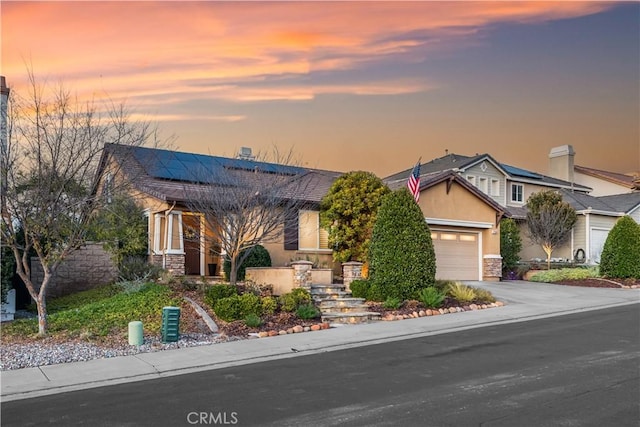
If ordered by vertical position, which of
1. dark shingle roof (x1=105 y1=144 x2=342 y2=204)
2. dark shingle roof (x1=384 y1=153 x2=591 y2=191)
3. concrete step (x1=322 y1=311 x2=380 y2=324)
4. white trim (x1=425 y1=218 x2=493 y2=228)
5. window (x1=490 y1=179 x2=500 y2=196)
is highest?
dark shingle roof (x1=384 y1=153 x2=591 y2=191)

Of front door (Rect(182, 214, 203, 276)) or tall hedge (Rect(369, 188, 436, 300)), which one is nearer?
tall hedge (Rect(369, 188, 436, 300))

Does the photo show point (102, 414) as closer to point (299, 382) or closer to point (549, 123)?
point (299, 382)

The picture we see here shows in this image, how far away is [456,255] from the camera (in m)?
24.3

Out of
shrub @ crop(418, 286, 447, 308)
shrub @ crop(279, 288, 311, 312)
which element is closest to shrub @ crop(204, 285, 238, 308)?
shrub @ crop(279, 288, 311, 312)

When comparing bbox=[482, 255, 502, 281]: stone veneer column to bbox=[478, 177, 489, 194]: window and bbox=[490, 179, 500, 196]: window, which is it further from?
bbox=[490, 179, 500, 196]: window

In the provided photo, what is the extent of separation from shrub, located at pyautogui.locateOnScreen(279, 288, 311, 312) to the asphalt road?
390 centimetres

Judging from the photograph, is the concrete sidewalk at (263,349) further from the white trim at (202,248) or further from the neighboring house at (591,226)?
the neighboring house at (591,226)

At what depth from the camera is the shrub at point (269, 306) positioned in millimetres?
14337

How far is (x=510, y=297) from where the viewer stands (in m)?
19.0

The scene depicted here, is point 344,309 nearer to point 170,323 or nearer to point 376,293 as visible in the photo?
point 376,293

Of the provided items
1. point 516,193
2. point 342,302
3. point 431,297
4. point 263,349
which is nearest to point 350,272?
point 342,302

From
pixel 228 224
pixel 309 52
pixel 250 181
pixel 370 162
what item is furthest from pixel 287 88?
pixel 370 162

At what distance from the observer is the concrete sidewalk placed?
29.7ft

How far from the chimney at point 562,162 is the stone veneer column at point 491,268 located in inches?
800
